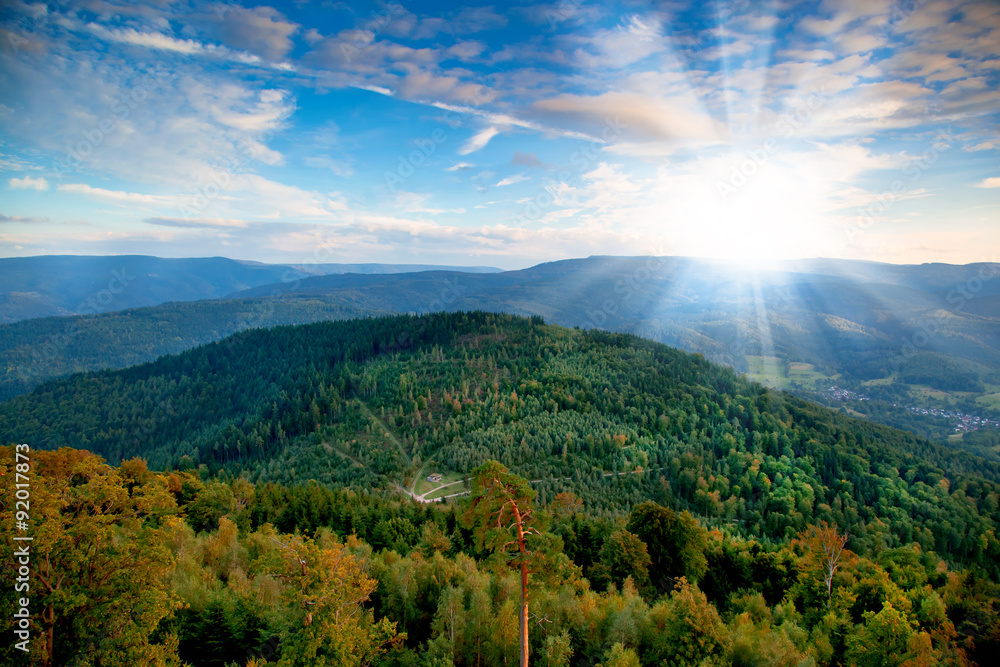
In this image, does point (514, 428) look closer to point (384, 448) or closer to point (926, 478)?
point (384, 448)

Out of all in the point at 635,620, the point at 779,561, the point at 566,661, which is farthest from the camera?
the point at 779,561

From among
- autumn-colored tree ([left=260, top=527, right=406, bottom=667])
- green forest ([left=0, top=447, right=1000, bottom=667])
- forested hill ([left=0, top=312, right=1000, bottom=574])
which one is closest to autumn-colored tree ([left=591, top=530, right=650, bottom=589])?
green forest ([left=0, top=447, right=1000, bottom=667])

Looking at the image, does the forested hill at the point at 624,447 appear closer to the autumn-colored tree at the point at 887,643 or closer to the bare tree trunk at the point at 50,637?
the autumn-colored tree at the point at 887,643

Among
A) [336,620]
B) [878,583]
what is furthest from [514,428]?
[336,620]

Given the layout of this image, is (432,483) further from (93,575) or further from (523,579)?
(523,579)

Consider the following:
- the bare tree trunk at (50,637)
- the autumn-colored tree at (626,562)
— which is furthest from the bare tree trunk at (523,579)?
the autumn-colored tree at (626,562)

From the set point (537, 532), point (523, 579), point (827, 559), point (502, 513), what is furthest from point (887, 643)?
point (502, 513)
